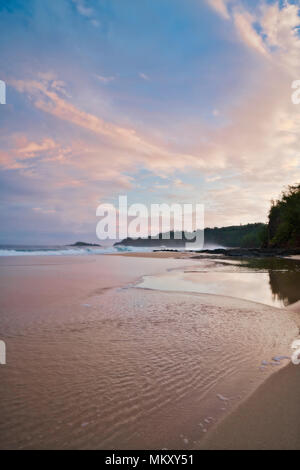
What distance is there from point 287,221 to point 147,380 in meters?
58.4

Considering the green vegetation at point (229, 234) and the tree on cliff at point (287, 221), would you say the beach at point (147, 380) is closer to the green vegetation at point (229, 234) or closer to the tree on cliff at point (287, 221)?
the tree on cliff at point (287, 221)

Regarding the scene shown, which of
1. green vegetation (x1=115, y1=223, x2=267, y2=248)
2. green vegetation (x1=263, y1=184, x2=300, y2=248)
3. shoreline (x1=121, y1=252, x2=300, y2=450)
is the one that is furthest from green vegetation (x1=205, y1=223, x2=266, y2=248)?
shoreline (x1=121, y1=252, x2=300, y2=450)

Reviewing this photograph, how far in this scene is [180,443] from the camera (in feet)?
6.82

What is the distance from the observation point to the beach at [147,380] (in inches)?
85.1

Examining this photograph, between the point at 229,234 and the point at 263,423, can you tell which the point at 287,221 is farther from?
the point at 229,234

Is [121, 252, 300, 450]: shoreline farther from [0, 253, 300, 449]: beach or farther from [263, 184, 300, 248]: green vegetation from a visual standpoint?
[263, 184, 300, 248]: green vegetation

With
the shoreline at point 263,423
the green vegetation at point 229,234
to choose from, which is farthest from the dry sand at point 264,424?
the green vegetation at point 229,234

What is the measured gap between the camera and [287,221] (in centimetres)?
5350

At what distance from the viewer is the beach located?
7.09 ft

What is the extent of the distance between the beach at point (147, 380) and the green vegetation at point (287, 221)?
5288cm

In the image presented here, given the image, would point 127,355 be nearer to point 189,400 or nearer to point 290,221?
point 189,400

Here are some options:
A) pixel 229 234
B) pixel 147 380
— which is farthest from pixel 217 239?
pixel 147 380
